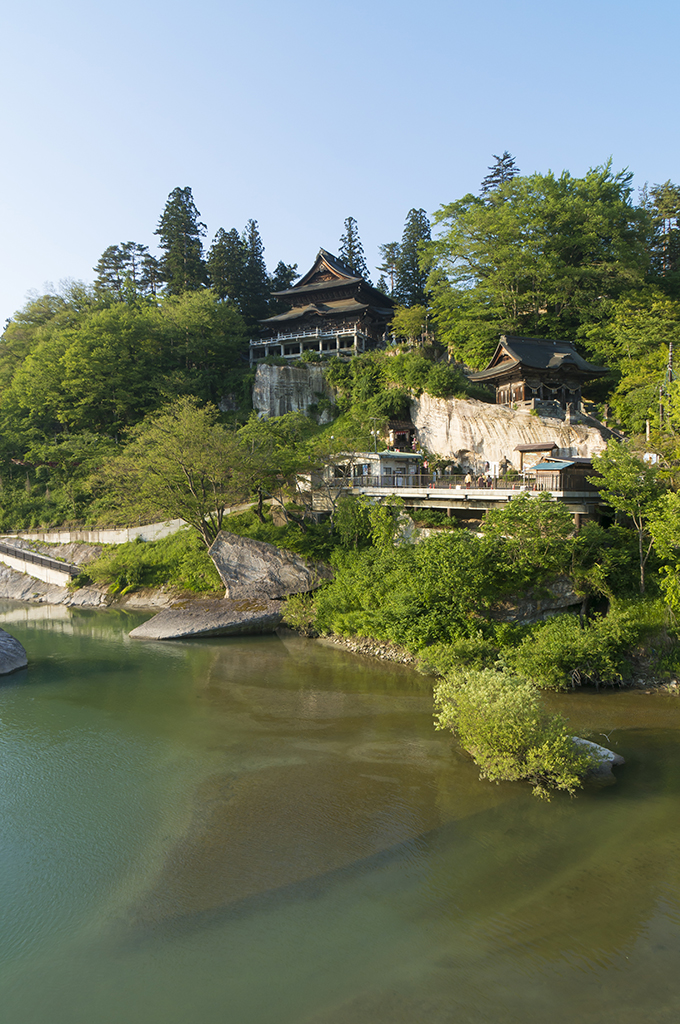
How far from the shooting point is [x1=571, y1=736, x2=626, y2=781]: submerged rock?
13.4 meters

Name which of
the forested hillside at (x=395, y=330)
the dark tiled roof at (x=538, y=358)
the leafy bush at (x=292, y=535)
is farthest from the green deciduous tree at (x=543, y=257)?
the leafy bush at (x=292, y=535)

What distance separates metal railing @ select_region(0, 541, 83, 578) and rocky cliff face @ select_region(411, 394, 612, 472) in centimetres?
2441

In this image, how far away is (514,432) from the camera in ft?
108

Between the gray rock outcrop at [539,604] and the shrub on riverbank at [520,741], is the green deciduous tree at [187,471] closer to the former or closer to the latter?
the gray rock outcrop at [539,604]

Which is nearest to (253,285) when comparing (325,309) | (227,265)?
(227,265)

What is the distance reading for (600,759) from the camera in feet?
44.7

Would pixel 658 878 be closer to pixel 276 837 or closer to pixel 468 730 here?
pixel 468 730

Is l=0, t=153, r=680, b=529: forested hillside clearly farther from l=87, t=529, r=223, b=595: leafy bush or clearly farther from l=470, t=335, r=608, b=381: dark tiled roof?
l=87, t=529, r=223, b=595: leafy bush

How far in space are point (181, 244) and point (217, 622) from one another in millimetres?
48726

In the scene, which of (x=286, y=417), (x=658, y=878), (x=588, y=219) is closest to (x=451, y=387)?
(x=286, y=417)

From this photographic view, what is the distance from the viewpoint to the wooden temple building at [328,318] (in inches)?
1997

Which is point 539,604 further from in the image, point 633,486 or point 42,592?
point 42,592

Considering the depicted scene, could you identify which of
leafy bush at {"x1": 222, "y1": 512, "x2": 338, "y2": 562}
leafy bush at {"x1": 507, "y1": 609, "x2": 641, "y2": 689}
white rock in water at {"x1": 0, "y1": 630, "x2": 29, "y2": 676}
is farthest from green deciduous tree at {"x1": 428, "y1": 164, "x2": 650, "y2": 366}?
white rock in water at {"x1": 0, "y1": 630, "x2": 29, "y2": 676}

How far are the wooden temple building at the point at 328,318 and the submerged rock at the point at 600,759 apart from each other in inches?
1604
